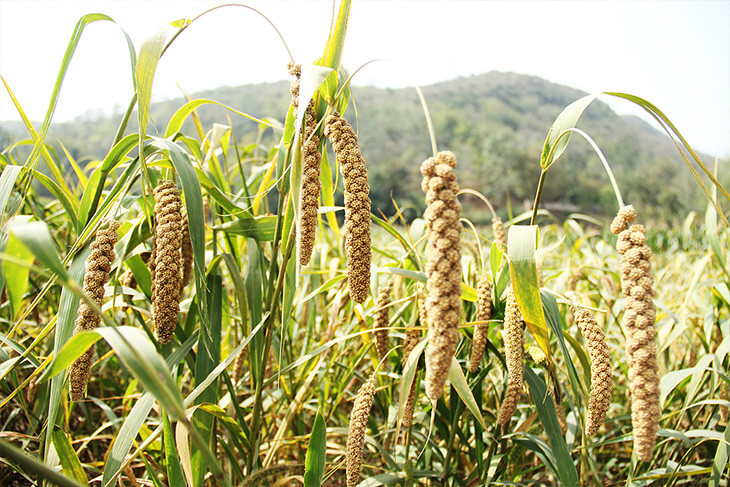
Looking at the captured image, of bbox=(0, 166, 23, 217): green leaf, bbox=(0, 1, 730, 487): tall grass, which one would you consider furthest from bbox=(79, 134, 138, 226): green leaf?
bbox=(0, 166, 23, 217): green leaf

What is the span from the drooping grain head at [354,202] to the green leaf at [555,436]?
0.53 meters

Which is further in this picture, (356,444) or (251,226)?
(251,226)

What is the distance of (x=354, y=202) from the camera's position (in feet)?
2.35

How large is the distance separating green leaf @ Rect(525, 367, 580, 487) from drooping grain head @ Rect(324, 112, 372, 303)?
0.53 meters

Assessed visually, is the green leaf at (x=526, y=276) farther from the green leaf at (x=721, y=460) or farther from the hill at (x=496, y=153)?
the hill at (x=496, y=153)

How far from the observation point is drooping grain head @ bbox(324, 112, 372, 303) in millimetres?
716

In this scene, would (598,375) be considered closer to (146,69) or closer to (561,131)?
(561,131)

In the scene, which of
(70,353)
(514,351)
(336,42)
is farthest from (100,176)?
(514,351)

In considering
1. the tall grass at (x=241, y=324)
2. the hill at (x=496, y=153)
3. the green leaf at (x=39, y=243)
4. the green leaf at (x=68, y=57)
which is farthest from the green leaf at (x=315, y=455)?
the hill at (x=496, y=153)

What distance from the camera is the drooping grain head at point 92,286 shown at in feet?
2.27

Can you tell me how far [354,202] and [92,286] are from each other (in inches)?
17.6

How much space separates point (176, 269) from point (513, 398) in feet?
2.27

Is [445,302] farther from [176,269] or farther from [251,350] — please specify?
[251,350]

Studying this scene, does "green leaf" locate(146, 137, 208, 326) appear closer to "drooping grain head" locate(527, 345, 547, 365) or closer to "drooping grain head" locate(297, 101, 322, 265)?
"drooping grain head" locate(297, 101, 322, 265)
